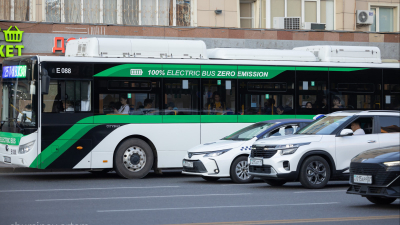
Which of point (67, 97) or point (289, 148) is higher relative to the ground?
point (67, 97)

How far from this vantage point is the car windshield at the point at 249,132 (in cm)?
1427

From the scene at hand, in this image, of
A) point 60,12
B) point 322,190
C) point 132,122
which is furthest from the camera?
point 60,12

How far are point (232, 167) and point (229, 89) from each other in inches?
112

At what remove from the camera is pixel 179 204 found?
1027 centimetres

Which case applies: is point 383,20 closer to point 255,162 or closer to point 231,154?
point 231,154

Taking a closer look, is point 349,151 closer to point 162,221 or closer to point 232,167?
point 232,167

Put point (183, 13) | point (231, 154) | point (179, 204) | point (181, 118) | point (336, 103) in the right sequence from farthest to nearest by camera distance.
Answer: point (183, 13) → point (336, 103) → point (181, 118) → point (231, 154) → point (179, 204)

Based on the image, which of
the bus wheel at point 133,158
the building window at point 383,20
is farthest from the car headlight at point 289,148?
the building window at point 383,20

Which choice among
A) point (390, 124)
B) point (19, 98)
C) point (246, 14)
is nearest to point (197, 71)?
point (19, 98)

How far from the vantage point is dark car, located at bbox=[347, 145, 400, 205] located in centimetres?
907

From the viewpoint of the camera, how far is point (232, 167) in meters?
13.9

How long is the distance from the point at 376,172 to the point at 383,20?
21076 millimetres

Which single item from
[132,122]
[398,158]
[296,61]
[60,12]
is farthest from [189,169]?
[60,12]

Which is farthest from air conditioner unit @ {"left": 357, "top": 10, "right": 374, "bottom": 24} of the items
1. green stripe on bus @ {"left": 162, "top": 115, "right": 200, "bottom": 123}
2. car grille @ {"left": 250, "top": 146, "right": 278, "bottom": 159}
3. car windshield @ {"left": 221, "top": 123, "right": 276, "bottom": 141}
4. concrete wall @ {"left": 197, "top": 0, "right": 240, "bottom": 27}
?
car grille @ {"left": 250, "top": 146, "right": 278, "bottom": 159}
